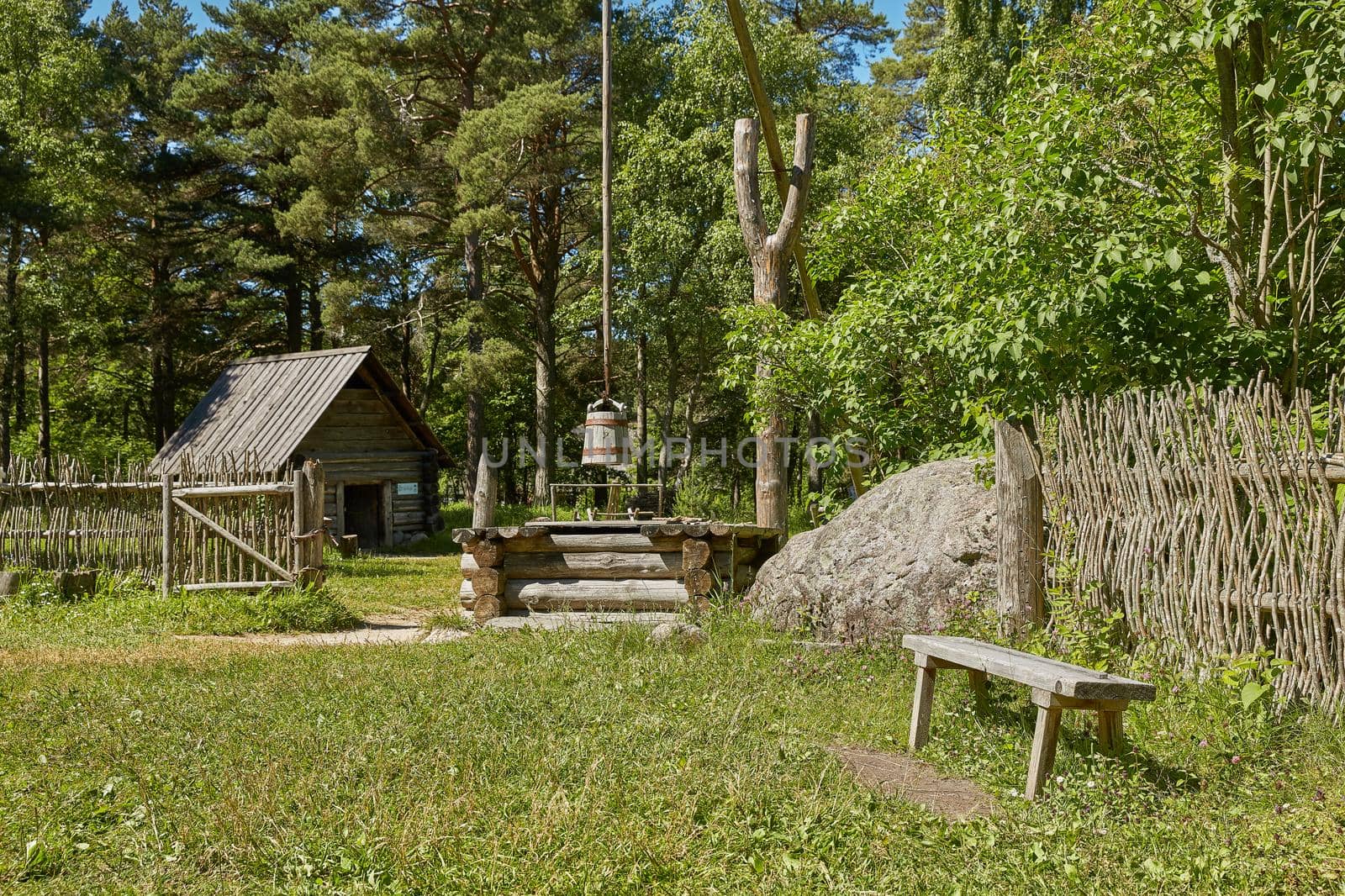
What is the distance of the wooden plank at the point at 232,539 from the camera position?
10805 millimetres

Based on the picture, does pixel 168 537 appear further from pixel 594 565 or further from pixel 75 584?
pixel 594 565

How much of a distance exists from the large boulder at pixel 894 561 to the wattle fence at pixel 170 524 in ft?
17.2

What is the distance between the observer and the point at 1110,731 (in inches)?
186

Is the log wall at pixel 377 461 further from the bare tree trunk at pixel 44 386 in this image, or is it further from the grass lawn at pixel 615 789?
the grass lawn at pixel 615 789

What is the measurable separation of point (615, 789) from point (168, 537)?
8414mm

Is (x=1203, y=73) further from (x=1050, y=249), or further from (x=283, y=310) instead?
(x=283, y=310)

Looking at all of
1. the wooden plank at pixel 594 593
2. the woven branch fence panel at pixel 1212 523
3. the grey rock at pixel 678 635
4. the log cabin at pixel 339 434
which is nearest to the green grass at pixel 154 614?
the wooden plank at pixel 594 593

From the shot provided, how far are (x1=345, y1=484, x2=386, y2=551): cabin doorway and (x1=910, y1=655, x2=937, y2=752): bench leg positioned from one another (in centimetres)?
1714

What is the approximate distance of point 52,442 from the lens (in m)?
33.1

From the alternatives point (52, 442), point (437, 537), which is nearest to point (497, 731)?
point (437, 537)

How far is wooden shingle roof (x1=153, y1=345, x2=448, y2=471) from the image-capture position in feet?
60.2

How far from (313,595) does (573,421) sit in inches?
955

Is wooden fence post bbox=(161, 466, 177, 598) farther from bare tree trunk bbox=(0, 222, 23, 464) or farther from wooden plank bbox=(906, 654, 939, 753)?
bare tree trunk bbox=(0, 222, 23, 464)

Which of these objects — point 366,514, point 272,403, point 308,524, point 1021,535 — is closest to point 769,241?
point 1021,535
